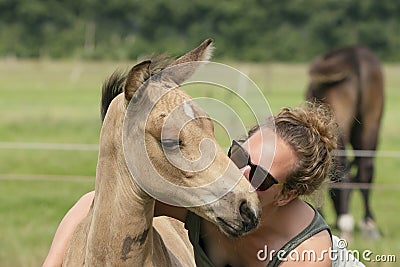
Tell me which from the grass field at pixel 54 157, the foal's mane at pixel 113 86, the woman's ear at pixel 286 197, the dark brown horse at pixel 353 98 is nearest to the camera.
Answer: the foal's mane at pixel 113 86

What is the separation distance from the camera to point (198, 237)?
11.2ft

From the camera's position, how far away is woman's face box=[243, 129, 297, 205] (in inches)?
127

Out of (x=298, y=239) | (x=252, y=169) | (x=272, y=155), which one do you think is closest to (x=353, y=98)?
(x=298, y=239)

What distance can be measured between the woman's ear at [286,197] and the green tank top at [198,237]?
0.14 meters

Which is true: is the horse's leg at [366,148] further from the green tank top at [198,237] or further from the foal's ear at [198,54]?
the foal's ear at [198,54]

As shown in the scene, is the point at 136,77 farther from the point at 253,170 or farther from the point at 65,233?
the point at 65,233

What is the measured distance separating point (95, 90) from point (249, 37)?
1324 cm

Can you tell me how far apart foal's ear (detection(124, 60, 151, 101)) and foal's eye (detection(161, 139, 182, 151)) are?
0.62ft

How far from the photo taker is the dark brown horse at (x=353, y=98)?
28.3 ft

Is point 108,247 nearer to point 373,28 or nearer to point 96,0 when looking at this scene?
point 373,28

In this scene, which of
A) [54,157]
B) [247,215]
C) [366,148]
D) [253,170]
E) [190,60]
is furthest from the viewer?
[54,157]

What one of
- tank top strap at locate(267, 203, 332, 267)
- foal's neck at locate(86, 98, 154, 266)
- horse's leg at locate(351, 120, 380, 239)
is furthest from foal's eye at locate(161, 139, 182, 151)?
horse's leg at locate(351, 120, 380, 239)

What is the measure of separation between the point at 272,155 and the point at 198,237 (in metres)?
0.47

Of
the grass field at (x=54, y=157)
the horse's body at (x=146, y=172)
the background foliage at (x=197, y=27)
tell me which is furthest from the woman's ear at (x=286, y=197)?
the background foliage at (x=197, y=27)
